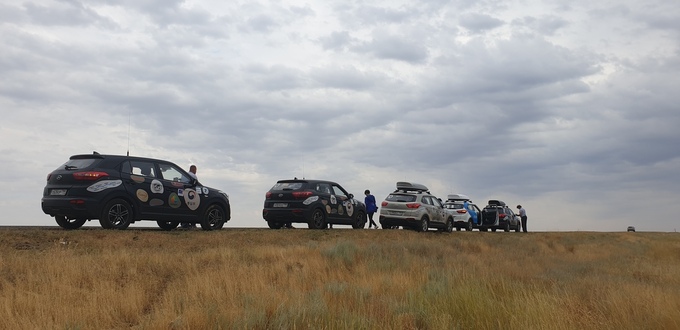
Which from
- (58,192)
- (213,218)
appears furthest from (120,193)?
(213,218)

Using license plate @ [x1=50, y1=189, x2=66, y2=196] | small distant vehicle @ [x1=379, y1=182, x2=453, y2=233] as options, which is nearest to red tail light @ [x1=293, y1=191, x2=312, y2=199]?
small distant vehicle @ [x1=379, y1=182, x2=453, y2=233]

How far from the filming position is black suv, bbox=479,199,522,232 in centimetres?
3575

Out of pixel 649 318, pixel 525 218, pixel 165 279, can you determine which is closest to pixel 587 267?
pixel 649 318

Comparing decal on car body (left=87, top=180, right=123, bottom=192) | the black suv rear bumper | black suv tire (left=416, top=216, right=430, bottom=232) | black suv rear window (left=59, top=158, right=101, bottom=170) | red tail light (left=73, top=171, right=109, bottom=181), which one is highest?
black suv rear window (left=59, top=158, right=101, bottom=170)

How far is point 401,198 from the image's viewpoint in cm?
2505

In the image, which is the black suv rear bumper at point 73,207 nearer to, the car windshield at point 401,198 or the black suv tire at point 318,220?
the black suv tire at point 318,220

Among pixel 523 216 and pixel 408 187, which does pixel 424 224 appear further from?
pixel 523 216

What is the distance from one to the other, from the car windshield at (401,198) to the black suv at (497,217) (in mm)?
12001

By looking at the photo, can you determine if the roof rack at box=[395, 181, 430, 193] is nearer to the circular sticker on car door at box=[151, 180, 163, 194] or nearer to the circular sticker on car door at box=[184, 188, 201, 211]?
the circular sticker on car door at box=[184, 188, 201, 211]

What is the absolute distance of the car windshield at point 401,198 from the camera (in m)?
24.8

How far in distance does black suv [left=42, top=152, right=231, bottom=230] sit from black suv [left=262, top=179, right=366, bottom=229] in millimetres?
3525

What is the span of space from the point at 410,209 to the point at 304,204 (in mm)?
6137

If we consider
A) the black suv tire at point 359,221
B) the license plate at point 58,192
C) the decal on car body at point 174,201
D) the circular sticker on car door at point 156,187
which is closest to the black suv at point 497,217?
the black suv tire at point 359,221

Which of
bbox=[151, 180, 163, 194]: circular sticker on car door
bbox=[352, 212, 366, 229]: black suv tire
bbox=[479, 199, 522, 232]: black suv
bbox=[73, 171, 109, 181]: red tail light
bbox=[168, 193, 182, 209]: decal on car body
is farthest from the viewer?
bbox=[479, 199, 522, 232]: black suv
